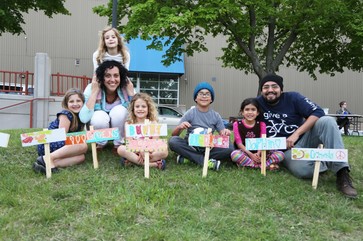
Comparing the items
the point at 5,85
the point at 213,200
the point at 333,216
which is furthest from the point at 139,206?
the point at 5,85

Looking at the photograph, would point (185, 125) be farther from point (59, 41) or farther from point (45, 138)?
point (59, 41)

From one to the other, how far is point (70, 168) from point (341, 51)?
1418 centimetres

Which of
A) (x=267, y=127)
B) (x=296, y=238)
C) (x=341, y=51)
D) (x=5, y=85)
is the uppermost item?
(x=341, y=51)

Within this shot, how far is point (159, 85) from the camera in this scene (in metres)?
22.0

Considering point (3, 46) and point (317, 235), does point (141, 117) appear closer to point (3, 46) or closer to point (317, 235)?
point (317, 235)

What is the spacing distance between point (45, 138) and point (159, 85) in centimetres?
1866

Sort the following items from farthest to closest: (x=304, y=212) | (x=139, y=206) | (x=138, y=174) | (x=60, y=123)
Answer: (x=60, y=123), (x=138, y=174), (x=304, y=212), (x=139, y=206)

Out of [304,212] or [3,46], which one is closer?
[304,212]

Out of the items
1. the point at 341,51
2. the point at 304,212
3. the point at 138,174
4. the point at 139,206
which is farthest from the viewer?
the point at 341,51

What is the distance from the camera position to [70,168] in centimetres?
397

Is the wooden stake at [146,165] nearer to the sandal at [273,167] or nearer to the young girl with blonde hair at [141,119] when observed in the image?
the young girl with blonde hair at [141,119]

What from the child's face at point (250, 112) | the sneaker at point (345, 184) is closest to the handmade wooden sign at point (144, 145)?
the child's face at point (250, 112)

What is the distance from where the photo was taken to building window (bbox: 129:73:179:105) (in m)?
21.6

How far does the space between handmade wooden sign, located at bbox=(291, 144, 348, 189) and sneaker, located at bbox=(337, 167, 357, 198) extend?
187 mm
